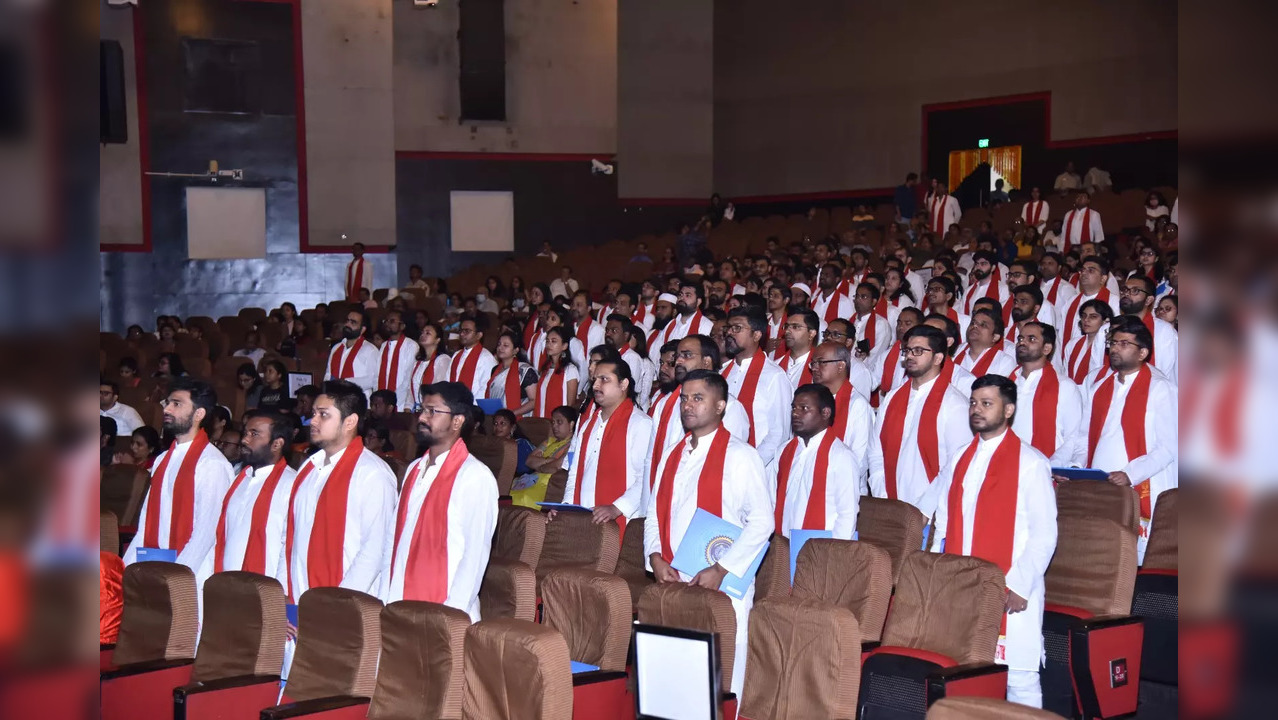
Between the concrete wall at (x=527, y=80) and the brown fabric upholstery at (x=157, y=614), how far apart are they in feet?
51.6

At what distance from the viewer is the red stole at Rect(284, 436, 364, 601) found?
16.5 ft

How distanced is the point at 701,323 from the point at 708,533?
5132 millimetres

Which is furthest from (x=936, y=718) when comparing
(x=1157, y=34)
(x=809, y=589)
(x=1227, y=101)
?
(x=1157, y=34)

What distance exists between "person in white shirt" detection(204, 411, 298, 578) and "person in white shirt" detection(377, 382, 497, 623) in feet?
2.31

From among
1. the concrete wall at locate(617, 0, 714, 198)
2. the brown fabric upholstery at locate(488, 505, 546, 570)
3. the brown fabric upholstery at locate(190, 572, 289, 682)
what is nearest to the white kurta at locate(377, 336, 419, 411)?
the brown fabric upholstery at locate(488, 505, 546, 570)

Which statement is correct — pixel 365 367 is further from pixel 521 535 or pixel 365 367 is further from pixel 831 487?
pixel 831 487

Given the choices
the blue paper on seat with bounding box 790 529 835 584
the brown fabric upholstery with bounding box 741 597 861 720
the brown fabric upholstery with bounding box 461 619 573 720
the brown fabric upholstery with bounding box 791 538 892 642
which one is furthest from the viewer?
the blue paper on seat with bounding box 790 529 835 584

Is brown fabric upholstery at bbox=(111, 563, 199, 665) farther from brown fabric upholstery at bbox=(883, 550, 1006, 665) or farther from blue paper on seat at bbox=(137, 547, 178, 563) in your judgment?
brown fabric upholstery at bbox=(883, 550, 1006, 665)

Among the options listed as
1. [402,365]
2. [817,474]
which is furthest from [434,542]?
[402,365]

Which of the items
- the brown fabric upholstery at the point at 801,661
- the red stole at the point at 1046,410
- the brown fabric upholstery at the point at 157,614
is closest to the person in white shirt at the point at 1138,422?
the red stole at the point at 1046,410

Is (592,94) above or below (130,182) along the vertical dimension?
above

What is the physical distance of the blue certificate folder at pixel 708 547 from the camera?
464 centimetres

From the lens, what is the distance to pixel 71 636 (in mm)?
742

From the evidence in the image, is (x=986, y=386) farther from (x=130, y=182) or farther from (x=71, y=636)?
(x=130, y=182)
